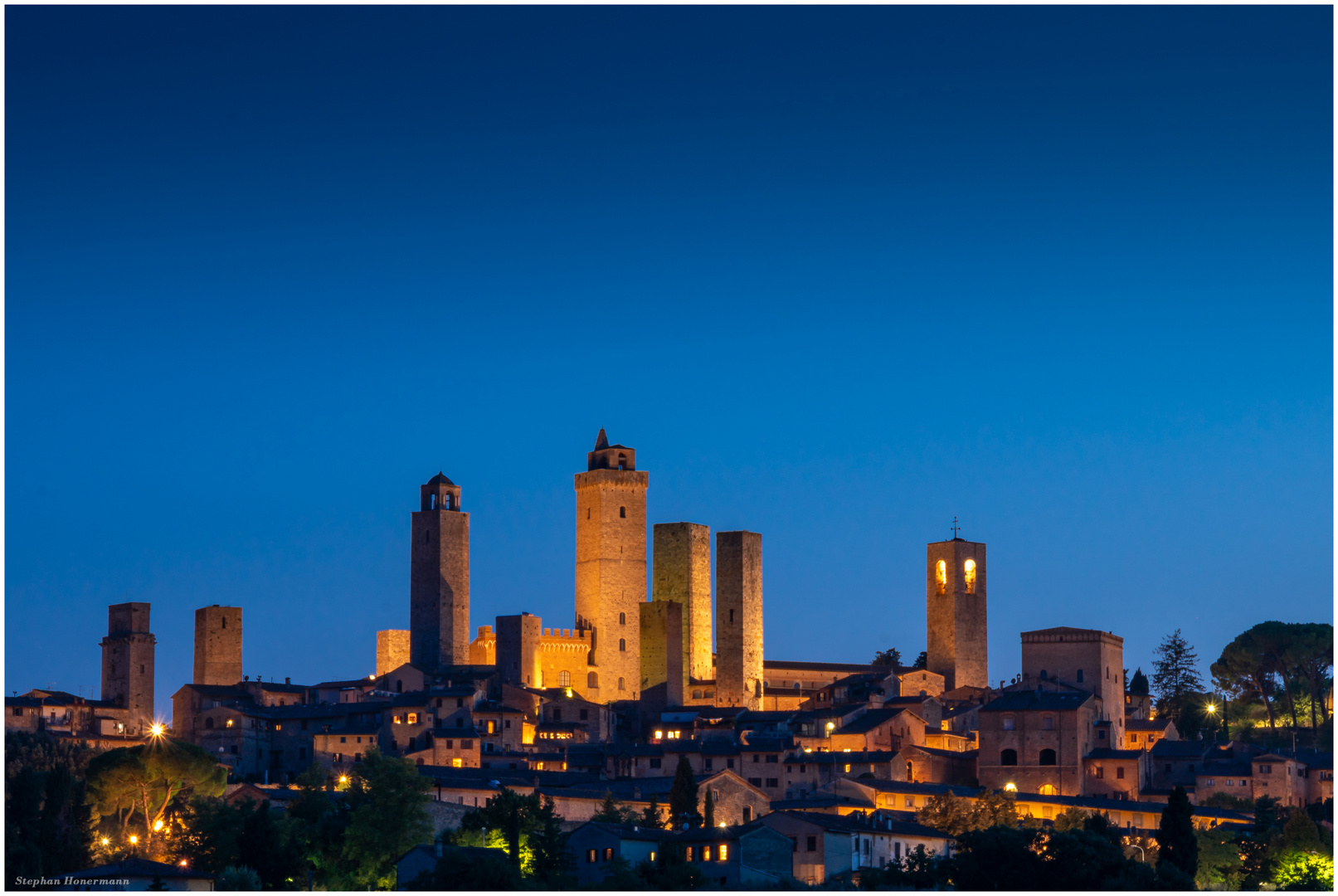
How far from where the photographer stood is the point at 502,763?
A: 186 ft

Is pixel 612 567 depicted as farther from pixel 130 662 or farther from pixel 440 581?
pixel 130 662

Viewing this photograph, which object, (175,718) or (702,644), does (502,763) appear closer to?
(175,718)

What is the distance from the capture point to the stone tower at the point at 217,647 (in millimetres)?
71688

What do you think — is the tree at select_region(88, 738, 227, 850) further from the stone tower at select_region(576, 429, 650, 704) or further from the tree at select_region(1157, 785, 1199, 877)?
the tree at select_region(1157, 785, 1199, 877)

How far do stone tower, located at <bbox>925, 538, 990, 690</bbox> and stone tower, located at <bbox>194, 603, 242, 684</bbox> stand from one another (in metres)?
27.1

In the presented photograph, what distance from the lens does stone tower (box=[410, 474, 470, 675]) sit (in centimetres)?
7244

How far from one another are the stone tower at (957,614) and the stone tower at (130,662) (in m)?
29.9

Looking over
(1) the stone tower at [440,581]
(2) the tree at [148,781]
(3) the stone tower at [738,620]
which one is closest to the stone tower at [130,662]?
(1) the stone tower at [440,581]

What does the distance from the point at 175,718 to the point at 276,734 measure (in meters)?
5.83

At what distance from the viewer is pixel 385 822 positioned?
1721 inches

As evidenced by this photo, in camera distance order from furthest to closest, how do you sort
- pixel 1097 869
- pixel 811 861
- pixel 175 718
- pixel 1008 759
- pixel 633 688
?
pixel 633 688
pixel 175 718
pixel 1008 759
pixel 811 861
pixel 1097 869

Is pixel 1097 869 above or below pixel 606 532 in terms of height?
below

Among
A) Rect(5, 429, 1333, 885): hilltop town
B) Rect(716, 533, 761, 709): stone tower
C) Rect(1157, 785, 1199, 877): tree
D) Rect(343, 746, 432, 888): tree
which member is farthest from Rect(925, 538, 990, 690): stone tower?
Rect(343, 746, 432, 888): tree

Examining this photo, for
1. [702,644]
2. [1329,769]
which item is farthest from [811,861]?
[702,644]
